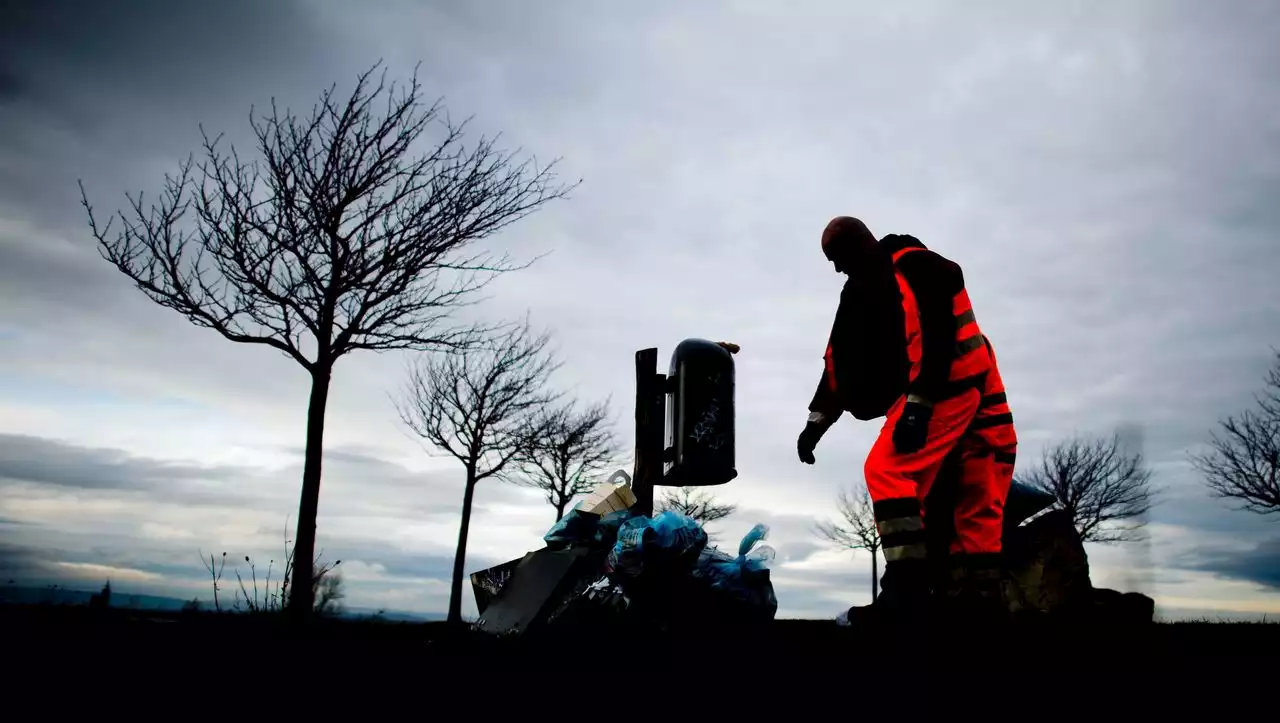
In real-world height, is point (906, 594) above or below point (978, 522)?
below

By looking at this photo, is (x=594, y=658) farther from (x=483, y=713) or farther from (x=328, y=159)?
(x=328, y=159)

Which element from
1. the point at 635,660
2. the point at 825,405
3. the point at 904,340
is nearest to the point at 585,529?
the point at 825,405

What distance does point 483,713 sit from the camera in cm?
193

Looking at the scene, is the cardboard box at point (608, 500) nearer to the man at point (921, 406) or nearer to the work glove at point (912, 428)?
the man at point (921, 406)

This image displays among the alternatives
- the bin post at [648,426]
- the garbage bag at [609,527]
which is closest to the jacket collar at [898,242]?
the garbage bag at [609,527]

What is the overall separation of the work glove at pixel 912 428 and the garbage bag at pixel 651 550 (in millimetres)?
1661

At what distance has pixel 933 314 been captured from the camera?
3.41 meters

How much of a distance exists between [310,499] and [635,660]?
5199mm

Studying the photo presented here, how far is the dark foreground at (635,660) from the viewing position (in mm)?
2441

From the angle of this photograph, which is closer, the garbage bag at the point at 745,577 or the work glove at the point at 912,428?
the work glove at the point at 912,428

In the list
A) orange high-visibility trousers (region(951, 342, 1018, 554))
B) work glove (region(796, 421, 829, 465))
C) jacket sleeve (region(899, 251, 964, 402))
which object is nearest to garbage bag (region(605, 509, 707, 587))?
work glove (region(796, 421, 829, 465))

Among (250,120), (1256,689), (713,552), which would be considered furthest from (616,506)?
(250,120)

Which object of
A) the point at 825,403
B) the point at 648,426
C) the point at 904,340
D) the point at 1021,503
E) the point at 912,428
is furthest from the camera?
the point at 648,426

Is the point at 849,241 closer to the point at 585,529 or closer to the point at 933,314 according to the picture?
the point at 933,314
